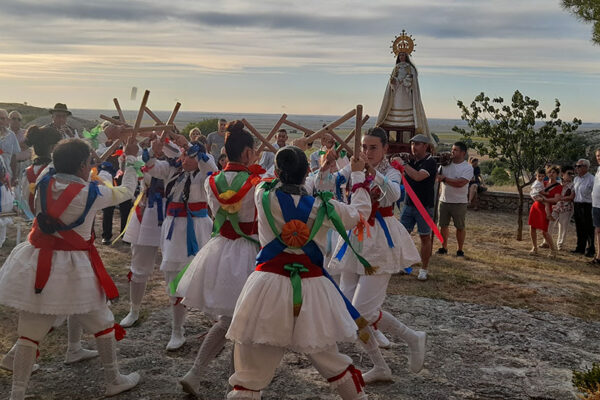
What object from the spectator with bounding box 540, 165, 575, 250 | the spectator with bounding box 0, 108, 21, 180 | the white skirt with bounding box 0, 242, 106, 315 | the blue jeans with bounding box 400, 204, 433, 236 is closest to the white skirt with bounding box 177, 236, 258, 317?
the white skirt with bounding box 0, 242, 106, 315

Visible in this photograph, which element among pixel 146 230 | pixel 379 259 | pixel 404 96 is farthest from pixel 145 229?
pixel 404 96

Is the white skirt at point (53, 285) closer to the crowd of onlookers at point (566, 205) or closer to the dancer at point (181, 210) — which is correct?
the dancer at point (181, 210)

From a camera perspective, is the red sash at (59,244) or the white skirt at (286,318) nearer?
the white skirt at (286,318)

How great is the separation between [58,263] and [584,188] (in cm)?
1074

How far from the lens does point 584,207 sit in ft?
38.6

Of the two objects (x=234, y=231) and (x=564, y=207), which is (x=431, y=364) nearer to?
(x=234, y=231)

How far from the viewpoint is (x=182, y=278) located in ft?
15.2

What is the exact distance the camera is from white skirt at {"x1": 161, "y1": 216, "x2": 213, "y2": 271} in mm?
5812

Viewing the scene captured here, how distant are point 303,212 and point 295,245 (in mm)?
223

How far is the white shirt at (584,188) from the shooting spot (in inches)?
458

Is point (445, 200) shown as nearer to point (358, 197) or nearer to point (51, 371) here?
point (358, 197)

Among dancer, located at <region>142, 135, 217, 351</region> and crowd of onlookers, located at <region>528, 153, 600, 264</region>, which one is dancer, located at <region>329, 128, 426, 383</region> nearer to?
dancer, located at <region>142, 135, 217, 351</region>

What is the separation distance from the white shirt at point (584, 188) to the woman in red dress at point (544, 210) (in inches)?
16.5

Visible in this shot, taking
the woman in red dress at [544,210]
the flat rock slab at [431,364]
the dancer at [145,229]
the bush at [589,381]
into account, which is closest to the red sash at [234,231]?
the flat rock slab at [431,364]
